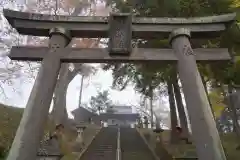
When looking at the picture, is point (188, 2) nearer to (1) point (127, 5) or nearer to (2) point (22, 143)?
(1) point (127, 5)

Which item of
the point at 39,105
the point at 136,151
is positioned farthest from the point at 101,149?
the point at 39,105

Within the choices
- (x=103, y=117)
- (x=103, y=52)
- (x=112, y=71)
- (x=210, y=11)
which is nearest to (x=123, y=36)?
(x=103, y=52)

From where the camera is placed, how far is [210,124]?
185 inches

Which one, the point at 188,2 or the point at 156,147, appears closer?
the point at 188,2

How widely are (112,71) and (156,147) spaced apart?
527 centimetres

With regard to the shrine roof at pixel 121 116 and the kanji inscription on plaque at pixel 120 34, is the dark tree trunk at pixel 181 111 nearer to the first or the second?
the kanji inscription on plaque at pixel 120 34

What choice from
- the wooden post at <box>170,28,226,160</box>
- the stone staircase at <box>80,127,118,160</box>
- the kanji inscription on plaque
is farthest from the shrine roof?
the wooden post at <box>170,28,226,160</box>

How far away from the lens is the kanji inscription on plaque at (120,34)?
5.90 m

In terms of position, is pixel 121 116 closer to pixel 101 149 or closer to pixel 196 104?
pixel 101 149

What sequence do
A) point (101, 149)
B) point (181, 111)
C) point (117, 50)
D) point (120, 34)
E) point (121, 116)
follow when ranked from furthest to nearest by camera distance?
point (121, 116) → point (181, 111) → point (101, 149) → point (120, 34) → point (117, 50)

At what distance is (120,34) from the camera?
616cm

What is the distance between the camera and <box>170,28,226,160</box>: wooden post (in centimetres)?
445

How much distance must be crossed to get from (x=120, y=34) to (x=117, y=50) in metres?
0.54

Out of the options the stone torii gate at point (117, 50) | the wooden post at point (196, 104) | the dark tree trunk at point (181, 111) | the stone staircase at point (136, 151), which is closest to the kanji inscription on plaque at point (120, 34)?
the stone torii gate at point (117, 50)
